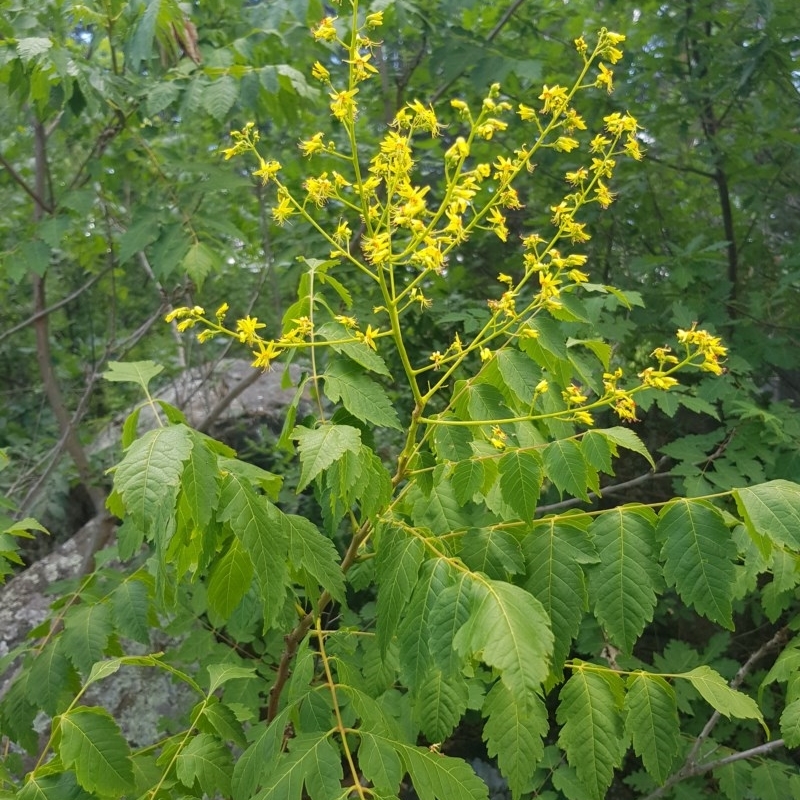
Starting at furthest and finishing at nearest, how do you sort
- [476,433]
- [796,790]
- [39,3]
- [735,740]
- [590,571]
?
[735,740]
[39,3]
[796,790]
[476,433]
[590,571]

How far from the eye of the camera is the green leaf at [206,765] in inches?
47.6

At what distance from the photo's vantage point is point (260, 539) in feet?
3.67

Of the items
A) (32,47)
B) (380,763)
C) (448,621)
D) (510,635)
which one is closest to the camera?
(510,635)

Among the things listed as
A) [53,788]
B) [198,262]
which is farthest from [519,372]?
[198,262]

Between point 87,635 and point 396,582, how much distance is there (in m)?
0.88

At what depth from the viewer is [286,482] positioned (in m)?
3.09

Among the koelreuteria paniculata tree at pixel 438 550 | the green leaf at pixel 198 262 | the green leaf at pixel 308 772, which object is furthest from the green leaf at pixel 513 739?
the green leaf at pixel 198 262

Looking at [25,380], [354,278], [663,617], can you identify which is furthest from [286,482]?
[25,380]

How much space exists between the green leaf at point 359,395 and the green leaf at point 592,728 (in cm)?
51

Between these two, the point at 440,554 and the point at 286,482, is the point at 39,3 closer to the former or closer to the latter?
the point at 286,482

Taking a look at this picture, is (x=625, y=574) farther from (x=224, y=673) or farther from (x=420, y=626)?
(x=224, y=673)

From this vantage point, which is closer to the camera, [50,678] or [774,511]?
[774,511]

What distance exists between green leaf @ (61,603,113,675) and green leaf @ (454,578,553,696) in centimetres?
101

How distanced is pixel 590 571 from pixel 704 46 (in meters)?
2.93
